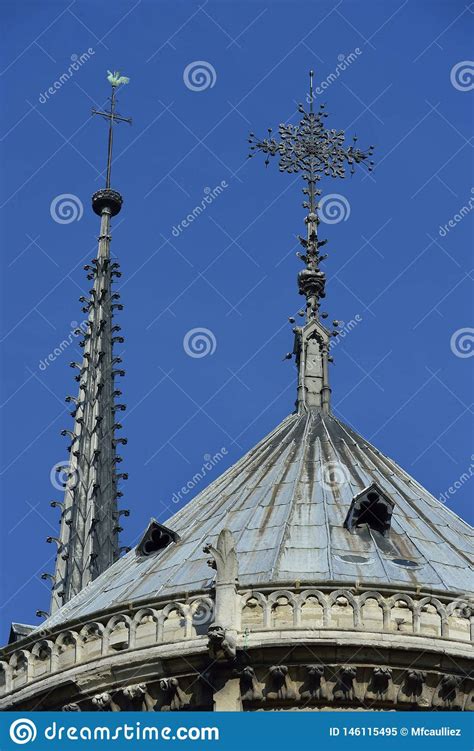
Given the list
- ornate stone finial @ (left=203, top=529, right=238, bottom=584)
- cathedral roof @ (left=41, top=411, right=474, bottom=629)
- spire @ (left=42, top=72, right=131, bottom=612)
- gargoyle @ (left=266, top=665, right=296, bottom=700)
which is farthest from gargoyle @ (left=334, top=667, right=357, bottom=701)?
spire @ (left=42, top=72, right=131, bottom=612)

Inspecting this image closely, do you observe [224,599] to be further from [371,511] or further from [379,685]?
[371,511]

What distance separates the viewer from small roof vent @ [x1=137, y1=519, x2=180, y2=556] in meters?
50.0

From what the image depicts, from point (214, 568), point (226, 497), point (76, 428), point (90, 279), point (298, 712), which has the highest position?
point (90, 279)

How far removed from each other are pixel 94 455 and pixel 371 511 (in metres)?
37.7

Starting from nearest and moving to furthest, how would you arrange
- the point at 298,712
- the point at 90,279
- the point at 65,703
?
the point at 298,712 < the point at 65,703 < the point at 90,279

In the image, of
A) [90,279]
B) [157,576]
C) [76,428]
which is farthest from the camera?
[90,279]

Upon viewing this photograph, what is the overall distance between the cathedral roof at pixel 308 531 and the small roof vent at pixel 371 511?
0.06 ft

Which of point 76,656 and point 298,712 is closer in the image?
point 298,712

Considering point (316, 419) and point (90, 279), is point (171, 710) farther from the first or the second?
point (90, 279)

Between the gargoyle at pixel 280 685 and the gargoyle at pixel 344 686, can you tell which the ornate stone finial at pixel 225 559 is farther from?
the gargoyle at pixel 344 686

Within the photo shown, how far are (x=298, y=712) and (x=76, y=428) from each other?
46.2m

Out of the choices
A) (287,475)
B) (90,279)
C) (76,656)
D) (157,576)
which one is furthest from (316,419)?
(90,279)

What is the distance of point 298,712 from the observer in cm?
4128

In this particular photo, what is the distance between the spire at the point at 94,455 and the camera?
79.8m
